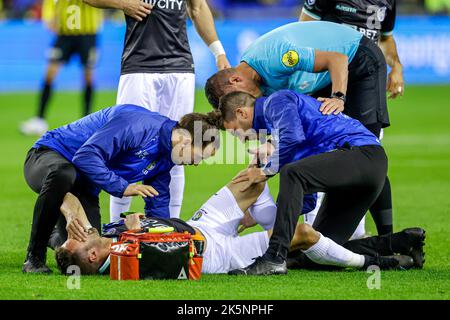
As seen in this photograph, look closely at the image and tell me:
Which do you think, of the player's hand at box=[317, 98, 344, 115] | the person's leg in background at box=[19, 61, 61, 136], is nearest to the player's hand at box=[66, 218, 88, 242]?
the player's hand at box=[317, 98, 344, 115]

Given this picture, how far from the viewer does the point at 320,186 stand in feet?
21.8

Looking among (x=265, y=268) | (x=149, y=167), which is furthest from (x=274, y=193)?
(x=265, y=268)

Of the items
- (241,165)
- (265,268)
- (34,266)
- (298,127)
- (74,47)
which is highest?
(298,127)

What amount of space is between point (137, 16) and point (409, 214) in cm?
332

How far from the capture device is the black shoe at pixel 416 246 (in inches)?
281

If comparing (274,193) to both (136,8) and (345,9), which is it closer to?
(345,9)

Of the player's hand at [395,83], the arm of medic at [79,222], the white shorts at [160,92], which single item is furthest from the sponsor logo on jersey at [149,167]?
the player's hand at [395,83]

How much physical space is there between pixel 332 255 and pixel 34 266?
1.95m

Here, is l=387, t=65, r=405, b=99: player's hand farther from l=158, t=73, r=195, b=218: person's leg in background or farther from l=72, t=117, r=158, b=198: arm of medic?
l=72, t=117, r=158, b=198: arm of medic

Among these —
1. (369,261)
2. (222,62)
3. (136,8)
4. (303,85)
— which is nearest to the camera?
(369,261)

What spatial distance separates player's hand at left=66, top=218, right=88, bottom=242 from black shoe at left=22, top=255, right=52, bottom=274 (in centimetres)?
30

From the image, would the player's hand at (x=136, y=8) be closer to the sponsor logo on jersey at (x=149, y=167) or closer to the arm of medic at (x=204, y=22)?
the arm of medic at (x=204, y=22)

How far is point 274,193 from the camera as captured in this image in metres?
11.4

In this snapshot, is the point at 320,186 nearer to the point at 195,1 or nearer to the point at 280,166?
the point at 280,166
